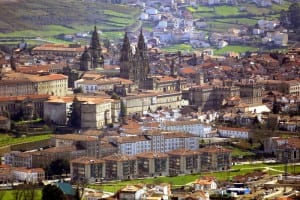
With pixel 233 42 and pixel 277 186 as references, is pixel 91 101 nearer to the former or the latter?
pixel 277 186

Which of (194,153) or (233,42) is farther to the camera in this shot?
(233,42)

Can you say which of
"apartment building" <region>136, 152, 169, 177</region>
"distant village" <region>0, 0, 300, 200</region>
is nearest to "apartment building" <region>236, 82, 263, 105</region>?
"distant village" <region>0, 0, 300, 200</region>

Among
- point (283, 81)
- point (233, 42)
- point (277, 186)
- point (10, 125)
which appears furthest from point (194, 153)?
point (233, 42)

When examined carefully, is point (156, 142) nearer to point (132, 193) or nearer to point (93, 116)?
point (93, 116)

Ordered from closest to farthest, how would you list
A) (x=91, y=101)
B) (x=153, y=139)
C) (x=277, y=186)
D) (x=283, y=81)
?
(x=277, y=186), (x=153, y=139), (x=91, y=101), (x=283, y=81)

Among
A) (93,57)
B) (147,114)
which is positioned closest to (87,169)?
(147,114)

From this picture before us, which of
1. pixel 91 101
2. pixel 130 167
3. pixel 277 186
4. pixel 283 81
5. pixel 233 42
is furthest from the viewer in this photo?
pixel 233 42
